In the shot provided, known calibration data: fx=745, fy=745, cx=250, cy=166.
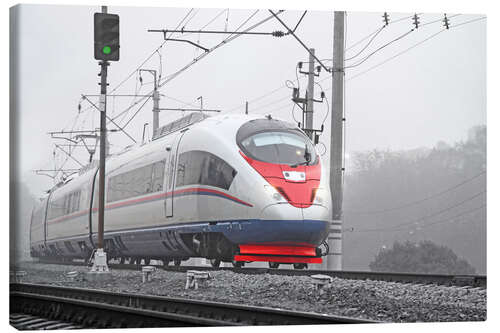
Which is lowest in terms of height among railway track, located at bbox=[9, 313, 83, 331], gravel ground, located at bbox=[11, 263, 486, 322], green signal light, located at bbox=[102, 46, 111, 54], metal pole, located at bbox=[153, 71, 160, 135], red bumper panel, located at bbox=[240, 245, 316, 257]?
railway track, located at bbox=[9, 313, 83, 331]

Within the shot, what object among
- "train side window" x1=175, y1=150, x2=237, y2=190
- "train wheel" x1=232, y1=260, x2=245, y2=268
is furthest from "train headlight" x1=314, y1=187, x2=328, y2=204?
"train wheel" x1=232, y1=260, x2=245, y2=268

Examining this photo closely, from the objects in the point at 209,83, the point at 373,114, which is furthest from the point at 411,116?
the point at 209,83

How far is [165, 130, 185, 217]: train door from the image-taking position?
12.5 metres

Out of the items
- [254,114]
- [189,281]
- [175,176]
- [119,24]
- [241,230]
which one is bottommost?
[189,281]

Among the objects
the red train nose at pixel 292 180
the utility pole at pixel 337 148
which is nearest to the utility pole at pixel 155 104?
the red train nose at pixel 292 180

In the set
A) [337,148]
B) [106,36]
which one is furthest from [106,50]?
[337,148]

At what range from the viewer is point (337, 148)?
13.1 meters

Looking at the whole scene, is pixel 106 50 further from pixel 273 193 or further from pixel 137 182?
pixel 137 182

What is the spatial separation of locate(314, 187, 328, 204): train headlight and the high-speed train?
13mm

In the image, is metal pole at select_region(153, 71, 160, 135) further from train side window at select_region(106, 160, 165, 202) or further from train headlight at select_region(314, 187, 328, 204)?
train headlight at select_region(314, 187, 328, 204)

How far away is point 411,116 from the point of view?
12781 millimetres

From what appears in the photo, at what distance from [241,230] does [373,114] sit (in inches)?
152
